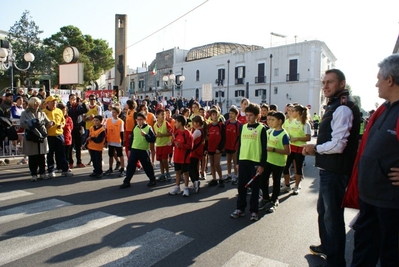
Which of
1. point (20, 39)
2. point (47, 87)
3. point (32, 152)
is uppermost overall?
point (20, 39)

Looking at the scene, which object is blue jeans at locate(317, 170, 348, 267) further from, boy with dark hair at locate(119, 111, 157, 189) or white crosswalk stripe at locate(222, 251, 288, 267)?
boy with dark hair at locate(119, 111, 157, 189)

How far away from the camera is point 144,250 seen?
413 centimetres

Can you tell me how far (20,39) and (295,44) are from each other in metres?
34.2

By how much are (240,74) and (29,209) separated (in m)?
48.8

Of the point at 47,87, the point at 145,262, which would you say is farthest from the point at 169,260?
the point at 47,87

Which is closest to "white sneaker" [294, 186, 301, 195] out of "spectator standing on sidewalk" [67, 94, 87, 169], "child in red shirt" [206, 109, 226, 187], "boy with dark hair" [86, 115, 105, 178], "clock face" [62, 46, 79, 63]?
"child in red shirt" [206, 109, 226, 187]

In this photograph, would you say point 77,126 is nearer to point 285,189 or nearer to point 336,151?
point 285,189

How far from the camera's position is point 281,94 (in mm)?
47906

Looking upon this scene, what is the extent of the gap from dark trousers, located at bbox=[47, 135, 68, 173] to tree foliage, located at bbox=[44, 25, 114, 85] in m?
36.1

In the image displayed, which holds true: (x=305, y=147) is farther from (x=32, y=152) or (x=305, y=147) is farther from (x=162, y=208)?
(x=32, y=152)

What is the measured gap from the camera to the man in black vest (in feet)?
11.3

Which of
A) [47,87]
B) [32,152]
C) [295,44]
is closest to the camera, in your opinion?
[32,152]

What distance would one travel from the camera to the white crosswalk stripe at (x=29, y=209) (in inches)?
207

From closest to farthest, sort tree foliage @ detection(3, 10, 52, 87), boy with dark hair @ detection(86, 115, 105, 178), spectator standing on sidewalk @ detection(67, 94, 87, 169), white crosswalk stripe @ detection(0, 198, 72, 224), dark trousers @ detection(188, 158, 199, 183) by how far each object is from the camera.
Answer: white crosswalk stripe @ detection(0, 198, 72, 224)
dark trousers @ detection(188, 158, 199, 183)
boy with dark hair @ detection(86, 115, 105, 178)
spectator standing on sidewalk @ detection(67, 94, 87, 169)
tree foliage @ detection(3, 10, 52, 87)
